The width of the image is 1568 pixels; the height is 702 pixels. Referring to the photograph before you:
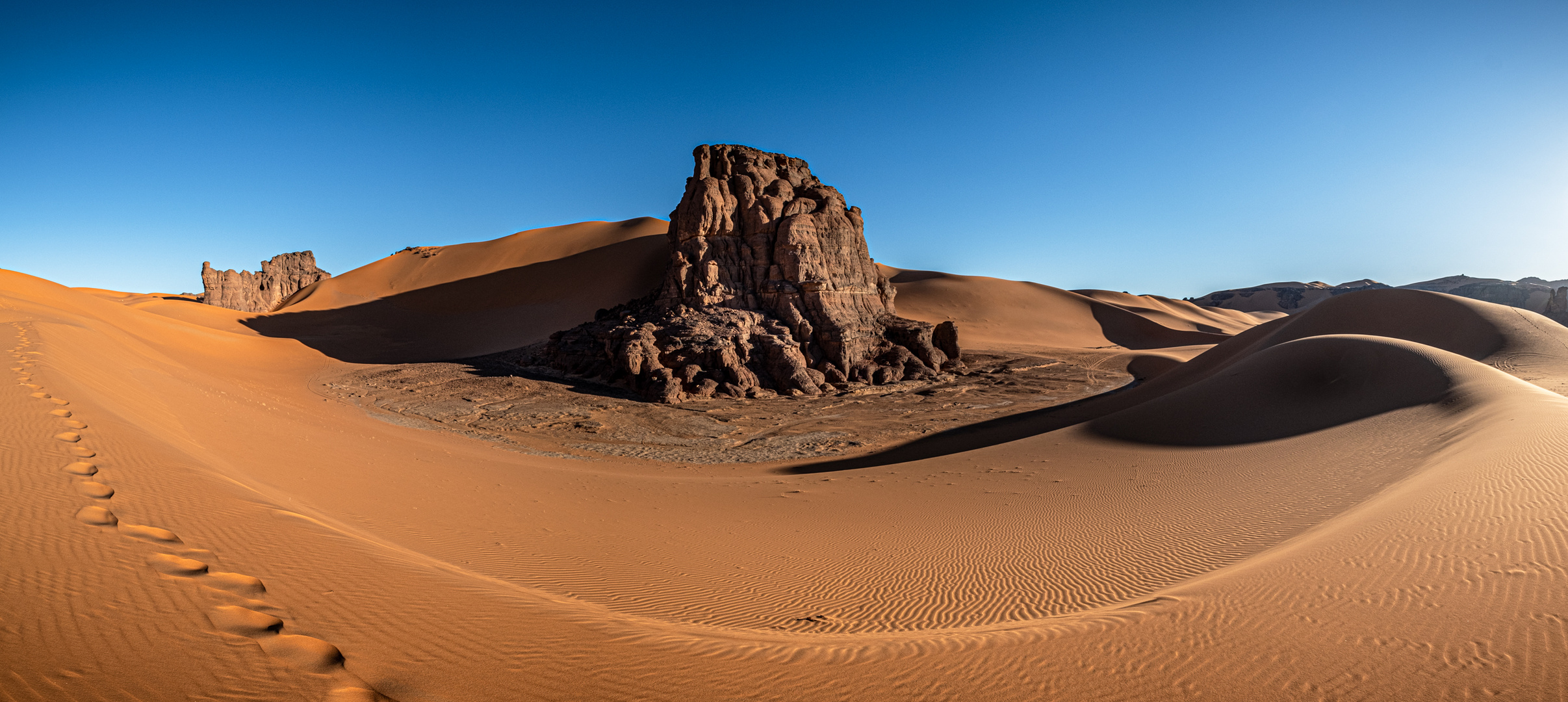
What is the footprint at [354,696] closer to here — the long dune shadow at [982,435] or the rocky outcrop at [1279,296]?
the long dune shadow at [982,435]

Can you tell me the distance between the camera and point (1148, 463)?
1212 centimetres

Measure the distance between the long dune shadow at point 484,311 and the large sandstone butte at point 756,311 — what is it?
15.2m

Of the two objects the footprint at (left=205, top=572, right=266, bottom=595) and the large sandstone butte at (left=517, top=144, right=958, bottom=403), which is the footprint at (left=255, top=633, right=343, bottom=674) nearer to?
the footprint at (left=205, top=572, right=266, bottom=595)

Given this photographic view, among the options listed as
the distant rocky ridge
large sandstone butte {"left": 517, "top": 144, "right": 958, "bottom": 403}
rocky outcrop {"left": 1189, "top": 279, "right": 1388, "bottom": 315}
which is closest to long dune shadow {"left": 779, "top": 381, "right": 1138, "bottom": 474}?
→ large sandstone butte {"left": 517, "top": 144, "right": 958, "bottom": 403}

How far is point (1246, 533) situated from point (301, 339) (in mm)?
47172

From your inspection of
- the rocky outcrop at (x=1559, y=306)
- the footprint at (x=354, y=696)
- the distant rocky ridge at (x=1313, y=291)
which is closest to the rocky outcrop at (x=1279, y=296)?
the distant rocky ridge at (x=1313, y=291)

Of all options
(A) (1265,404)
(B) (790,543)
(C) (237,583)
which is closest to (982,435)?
(A) (1265,404)

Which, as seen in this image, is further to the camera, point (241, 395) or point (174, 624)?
point (241, 395)

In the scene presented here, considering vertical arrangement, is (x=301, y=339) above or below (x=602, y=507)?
above

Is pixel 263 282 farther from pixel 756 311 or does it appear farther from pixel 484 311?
pixel 756 311

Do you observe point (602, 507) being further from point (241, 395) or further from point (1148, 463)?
point (241, 395)

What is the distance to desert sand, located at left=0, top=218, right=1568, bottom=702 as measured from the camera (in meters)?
3.40

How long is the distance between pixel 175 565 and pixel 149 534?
0.72 metres

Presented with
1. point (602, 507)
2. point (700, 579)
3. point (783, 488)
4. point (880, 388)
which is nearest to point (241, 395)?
point (602, 507)
